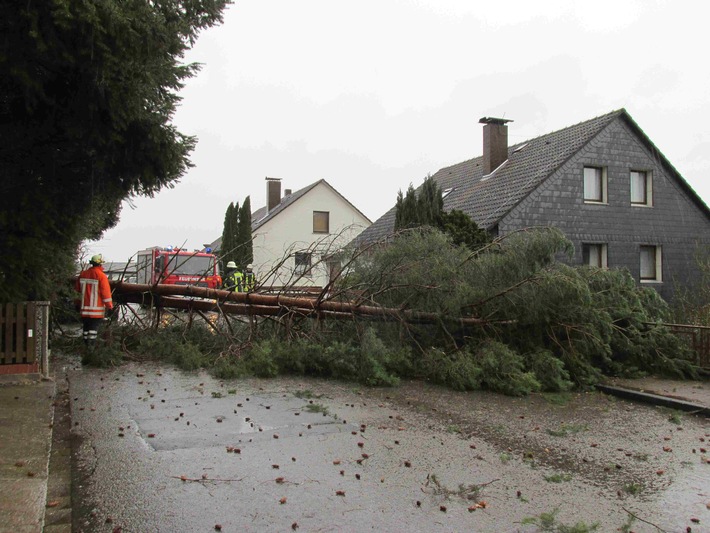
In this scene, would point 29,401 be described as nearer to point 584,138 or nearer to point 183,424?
point 183,424

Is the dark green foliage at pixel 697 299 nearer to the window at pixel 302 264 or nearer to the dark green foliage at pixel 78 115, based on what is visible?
the window at pixel 302 264

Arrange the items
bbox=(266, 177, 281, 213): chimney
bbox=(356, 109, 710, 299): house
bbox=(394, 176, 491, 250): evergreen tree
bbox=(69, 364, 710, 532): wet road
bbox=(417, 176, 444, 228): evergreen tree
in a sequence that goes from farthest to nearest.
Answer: bbox=(266, 177, 281, 213): chimney
bbox=(356, 109, 710, 299): house
bbox=(417, 176, 444, 228): evergreen tree
bbox=(394, 176, 491, 250): evergreen tree
bbox=(69, 364, 710, 532): wet road

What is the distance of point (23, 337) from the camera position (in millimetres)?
8258

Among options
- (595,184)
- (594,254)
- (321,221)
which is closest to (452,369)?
(594,254)

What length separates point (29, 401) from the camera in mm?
7277

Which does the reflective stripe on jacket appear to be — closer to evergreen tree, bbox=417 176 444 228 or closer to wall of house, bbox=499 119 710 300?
evergreen tree, bbox=417 176 444 228

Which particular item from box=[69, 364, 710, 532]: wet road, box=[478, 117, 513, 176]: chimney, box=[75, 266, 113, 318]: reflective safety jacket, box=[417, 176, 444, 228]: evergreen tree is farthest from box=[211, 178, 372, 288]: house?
box=[69, 364, 710, 532]: wet road

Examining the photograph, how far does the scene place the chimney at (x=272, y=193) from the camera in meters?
44.8

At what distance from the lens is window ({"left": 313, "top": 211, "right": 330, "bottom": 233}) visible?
1613 inches

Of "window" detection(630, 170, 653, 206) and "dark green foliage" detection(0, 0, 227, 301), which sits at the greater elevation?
"window" detection(630, 170, 653, 206)

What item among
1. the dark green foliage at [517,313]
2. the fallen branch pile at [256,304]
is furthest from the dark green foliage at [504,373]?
the fallen branch pile at [256,304]

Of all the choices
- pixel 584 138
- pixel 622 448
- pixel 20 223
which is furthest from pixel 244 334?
pixel 584 138

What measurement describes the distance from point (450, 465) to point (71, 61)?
5.79 meters

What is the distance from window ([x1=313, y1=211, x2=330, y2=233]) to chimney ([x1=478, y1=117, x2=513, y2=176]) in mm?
17559
